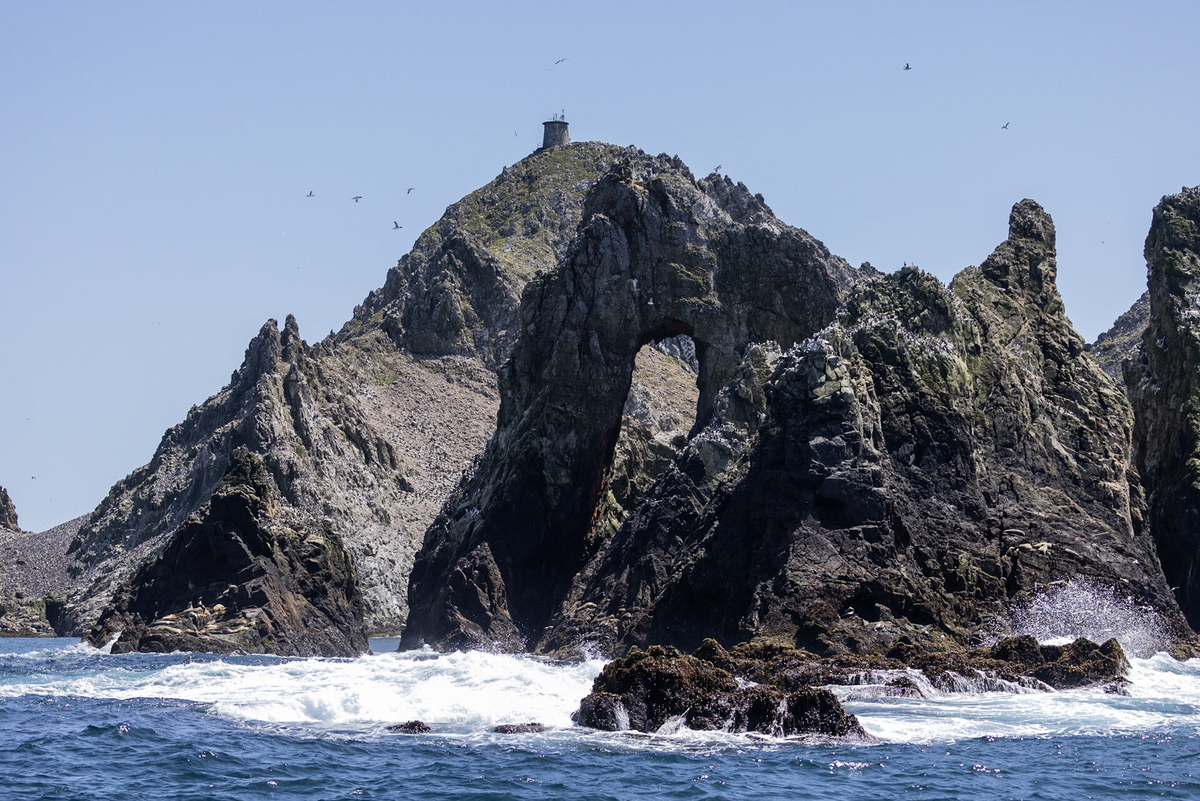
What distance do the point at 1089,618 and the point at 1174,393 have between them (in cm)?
1865

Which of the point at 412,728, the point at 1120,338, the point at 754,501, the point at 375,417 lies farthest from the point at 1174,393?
the point at 375,417

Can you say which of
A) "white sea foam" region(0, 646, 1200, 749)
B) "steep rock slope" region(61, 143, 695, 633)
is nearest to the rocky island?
"steep rock slope" region(61, 143, 695, 633)

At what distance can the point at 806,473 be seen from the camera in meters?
50.1

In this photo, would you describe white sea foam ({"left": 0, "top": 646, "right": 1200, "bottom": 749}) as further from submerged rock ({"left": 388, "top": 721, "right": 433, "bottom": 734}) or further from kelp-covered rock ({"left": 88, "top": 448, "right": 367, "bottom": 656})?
kelp-covered rock ({"left": 88, "top": 448, "right": 367, "bottom": 656})

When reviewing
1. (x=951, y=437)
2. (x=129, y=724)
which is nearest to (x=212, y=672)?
(x=129, y=724)

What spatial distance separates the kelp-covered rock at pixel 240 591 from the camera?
200ft

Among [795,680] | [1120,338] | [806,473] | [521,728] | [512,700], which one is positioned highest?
[1120,338]

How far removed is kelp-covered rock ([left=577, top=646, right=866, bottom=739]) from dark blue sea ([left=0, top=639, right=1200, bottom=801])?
0.75 meters

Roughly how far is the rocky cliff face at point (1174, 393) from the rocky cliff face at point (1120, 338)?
78.3ft

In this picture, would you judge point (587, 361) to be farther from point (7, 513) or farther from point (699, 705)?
point (7, 513)

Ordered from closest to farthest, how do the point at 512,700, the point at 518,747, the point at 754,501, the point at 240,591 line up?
1. the point at 518,747
2. the point at 512,700
3. the point at 754,501
4. the point at 240,591

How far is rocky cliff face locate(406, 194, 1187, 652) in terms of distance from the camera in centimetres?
4875

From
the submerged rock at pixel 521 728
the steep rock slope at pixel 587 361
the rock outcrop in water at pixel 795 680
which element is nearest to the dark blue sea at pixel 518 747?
the submerged rock at pixel 521 728

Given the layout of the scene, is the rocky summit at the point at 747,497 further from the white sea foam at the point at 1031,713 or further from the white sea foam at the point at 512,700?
the white sea foam at the point at 512,700
